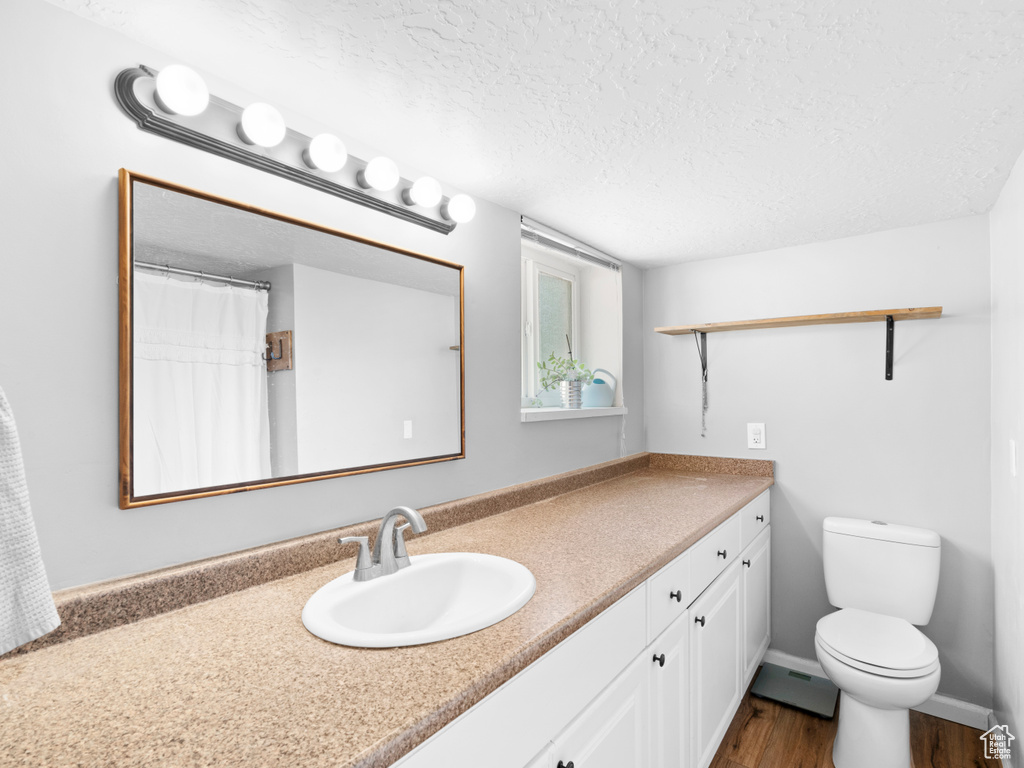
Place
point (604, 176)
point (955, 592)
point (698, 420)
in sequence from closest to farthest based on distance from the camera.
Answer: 1. point (604, 176)
2. point (955, 592)
3. point (698, 420)

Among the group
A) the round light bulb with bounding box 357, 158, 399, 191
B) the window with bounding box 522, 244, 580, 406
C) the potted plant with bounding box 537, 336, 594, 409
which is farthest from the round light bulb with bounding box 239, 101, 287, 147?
the potted plant with bounding box 537, 336, 594, 409

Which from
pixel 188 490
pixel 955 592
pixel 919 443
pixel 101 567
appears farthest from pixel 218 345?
pixel 955 592

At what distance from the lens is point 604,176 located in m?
1.66

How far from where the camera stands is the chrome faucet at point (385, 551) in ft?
3.81

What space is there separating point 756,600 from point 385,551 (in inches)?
70.3

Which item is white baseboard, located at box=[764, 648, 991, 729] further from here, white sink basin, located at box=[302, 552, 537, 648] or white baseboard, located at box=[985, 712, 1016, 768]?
white sink basin, located at box=[302, 552, 537, 648]

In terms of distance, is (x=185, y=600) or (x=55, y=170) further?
(x=185, y=600)

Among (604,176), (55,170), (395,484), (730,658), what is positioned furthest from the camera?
(730,658)

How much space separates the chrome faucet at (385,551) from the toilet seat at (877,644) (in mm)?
1584

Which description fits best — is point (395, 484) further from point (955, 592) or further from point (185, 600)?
point (955, 592)

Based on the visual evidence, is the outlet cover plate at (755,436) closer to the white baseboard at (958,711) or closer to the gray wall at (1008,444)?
the gray wall at (1008,444)

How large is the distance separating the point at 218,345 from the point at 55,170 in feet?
1.32

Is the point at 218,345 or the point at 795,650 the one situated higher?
the point at 218,345

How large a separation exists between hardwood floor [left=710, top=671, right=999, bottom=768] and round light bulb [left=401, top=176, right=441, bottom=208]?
211cm
